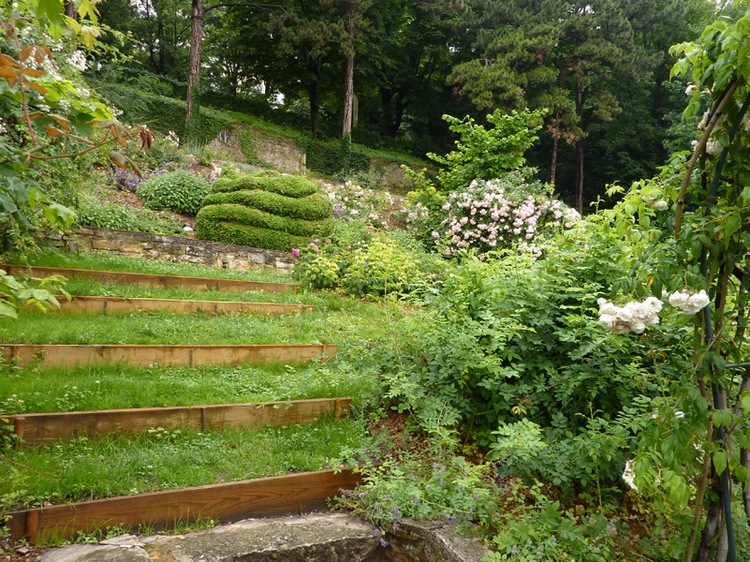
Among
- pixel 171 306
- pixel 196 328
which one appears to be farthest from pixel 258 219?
pixel 196 328

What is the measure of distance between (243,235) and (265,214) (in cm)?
59

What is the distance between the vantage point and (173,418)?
9.88 feet

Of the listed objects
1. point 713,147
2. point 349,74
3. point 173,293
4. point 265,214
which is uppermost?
point 349,74

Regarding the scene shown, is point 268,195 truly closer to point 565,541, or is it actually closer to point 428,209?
point 428,209

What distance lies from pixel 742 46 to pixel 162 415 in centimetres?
335

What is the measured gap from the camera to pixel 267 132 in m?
18.3

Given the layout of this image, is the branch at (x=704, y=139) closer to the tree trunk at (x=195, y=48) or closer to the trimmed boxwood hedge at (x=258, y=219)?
the trimmed boxwood hedge at (x=258, y=219)

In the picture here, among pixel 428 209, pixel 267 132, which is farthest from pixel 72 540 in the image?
pixel 267 132

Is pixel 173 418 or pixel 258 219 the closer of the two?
pixel 173 418

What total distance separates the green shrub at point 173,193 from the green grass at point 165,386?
6.55 metres

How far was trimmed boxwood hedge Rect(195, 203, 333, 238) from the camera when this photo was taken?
8.30 m

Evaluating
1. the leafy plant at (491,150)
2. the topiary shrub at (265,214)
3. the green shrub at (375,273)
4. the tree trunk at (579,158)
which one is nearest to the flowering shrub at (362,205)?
the leafy plant at (491,150)

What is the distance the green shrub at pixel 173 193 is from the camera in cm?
934

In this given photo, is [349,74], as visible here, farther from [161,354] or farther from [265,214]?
[161,354]
